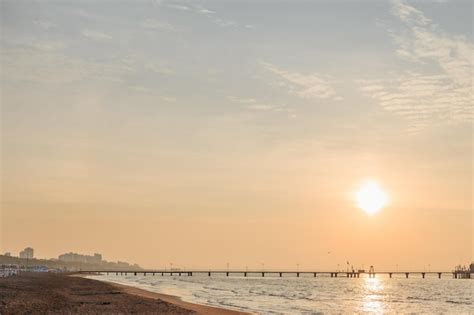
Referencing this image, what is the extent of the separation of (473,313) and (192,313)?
31358 mm

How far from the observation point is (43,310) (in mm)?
32500

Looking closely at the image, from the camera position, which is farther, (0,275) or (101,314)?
(0,275)

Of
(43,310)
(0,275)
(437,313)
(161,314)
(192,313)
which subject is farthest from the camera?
(0,275)

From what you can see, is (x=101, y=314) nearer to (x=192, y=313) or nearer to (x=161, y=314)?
(x=161, y=314)

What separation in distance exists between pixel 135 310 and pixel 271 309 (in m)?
18.0

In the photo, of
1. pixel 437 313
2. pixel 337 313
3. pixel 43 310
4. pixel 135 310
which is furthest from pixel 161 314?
pixel 437 313

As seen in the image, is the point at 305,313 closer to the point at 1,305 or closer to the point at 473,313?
the point at 473,313

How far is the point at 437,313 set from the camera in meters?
55.1

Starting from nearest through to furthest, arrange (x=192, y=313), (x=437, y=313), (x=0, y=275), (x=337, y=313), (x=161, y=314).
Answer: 1. (x=161, y=314)
2. (x=192, y=313)
3. (x=337, y=313)
4. (x=437, y=313)
5. (x=0, y=275)

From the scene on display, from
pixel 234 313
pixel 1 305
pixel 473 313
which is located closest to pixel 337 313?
pixel 234 313

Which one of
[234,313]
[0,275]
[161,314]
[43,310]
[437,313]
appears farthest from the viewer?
[0,275]

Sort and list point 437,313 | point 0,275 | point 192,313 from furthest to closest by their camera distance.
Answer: point 0,275 → point 437,313 → point 192,313

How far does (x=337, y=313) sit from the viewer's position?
50.2 metres

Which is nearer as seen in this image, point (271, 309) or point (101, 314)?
point (101, 314)
